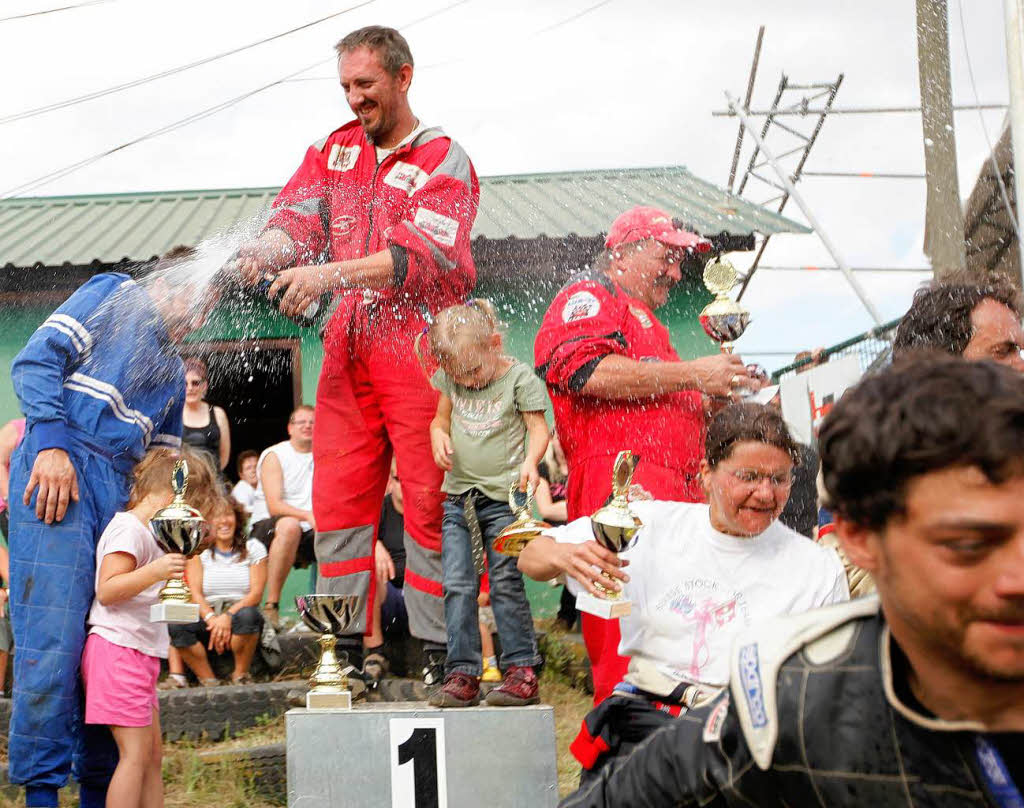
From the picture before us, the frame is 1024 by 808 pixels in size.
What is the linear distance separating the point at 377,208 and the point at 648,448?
1.37 m

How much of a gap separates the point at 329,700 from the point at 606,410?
1.29 m

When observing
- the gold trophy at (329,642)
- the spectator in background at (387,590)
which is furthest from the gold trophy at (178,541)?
the spectator in background at (387,590)

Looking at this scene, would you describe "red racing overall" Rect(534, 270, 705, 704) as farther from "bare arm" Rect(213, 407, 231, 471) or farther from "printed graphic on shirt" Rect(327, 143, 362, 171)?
"bare arm" Rect(213, 407, 231, 471)

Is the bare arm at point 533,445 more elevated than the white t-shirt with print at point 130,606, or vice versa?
the bare arm at point 533,445

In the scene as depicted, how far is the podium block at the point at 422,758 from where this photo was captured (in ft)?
11.7

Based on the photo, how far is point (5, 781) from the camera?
16.4ft

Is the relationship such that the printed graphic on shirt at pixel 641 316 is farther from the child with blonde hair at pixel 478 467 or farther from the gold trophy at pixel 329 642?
the gold trophy at pixel 329 642

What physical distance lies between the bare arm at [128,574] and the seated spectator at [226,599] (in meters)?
1.68

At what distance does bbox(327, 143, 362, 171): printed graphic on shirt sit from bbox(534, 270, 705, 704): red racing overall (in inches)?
39.5

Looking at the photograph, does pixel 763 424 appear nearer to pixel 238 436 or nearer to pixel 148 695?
pixel 148 695

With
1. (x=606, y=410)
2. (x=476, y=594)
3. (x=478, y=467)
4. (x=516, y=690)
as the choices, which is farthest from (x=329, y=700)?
(x=606, y=410)

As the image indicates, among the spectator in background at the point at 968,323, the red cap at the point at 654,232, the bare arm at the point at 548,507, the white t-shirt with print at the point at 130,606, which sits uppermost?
the red cap at the point at 654,232

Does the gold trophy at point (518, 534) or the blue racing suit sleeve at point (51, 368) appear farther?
the blue racing suit sleeve at point (51, 368)

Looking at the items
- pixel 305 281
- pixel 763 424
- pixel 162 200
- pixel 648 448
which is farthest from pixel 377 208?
pixel 162 200
